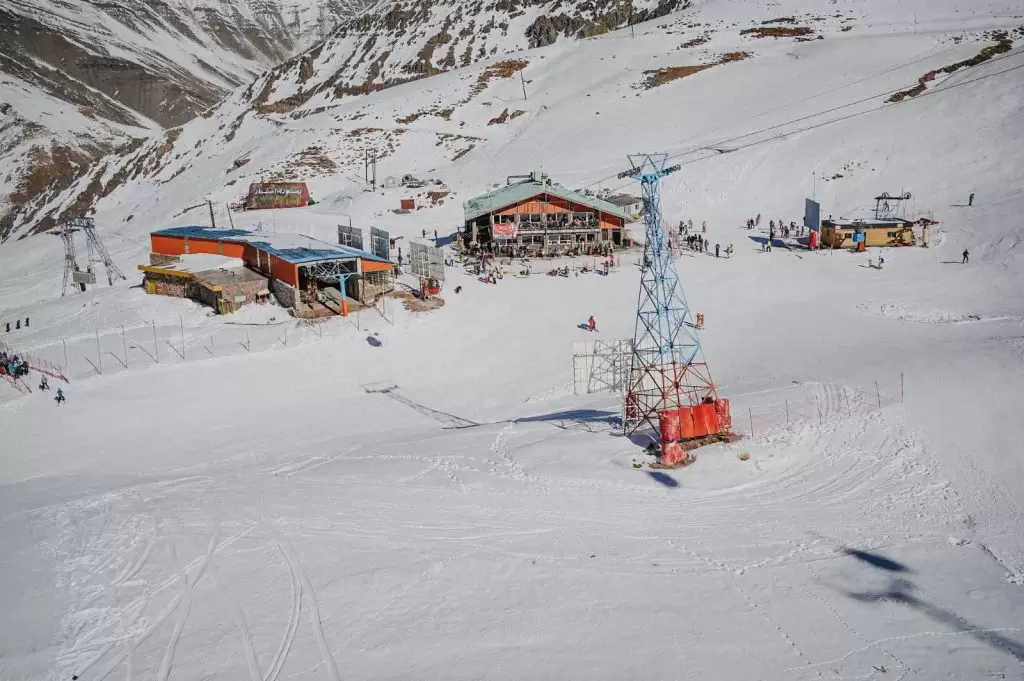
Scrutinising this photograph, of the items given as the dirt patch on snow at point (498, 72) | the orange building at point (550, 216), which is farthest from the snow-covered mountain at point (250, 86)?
the orange building at point (550, 216)

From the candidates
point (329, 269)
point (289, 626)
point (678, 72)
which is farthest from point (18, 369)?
point (678, 72)

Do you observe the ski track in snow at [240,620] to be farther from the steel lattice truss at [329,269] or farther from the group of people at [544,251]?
the group of people at [544,251]

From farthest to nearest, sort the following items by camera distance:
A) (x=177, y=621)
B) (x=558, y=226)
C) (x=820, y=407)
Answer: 1. (x=558, y=226)
2. (x=820, y=407)
3. (x=177, y=621)

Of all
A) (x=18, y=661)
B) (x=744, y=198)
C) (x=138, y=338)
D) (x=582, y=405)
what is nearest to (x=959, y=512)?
(x=582, y=405)

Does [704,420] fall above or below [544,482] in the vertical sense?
above

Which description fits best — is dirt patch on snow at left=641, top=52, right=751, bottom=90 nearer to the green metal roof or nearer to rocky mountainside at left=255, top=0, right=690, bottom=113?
rocky mountainside at left=255, top=0, right=690, bottom=113

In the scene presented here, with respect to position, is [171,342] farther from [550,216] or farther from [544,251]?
[550,216]

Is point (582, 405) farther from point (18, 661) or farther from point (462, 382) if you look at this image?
point (18, 661)
